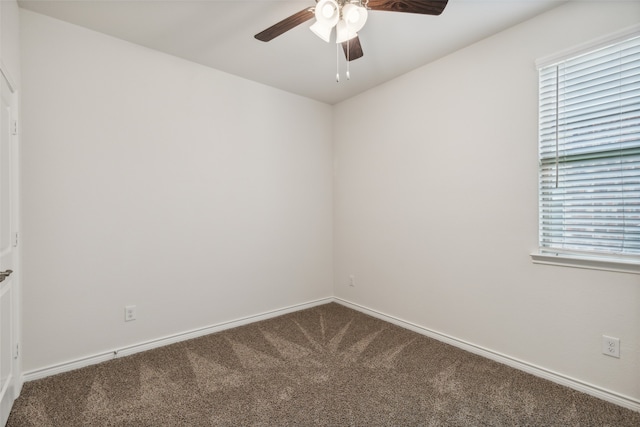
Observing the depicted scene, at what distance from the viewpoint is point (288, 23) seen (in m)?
1.74

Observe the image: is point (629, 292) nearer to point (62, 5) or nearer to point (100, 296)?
point (100, 296)

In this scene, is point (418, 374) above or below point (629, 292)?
below

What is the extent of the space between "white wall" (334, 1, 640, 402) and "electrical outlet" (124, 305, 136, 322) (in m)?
2.25

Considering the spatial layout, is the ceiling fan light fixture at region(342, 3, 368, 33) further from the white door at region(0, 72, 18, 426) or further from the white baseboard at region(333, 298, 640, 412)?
the white baseboard at region(333, 298, 640, 412)

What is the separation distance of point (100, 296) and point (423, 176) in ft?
9.48

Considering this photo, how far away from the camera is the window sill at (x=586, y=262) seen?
1767 mm

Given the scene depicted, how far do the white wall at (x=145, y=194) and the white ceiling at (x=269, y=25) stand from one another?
179 millimetres

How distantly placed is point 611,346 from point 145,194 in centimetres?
343

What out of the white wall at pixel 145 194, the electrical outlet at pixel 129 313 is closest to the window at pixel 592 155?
the white wall at pixel 145 194

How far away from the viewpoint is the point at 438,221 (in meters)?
2.76

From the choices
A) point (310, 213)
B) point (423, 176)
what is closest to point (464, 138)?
point (423, 176)

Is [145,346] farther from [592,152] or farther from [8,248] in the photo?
[592,152]

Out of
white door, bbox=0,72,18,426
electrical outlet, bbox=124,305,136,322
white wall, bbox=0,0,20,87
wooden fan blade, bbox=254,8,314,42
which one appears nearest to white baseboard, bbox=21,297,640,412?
electrical outlet, bbox=124,305,136,322

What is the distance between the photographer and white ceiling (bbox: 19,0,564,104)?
2016 mm
